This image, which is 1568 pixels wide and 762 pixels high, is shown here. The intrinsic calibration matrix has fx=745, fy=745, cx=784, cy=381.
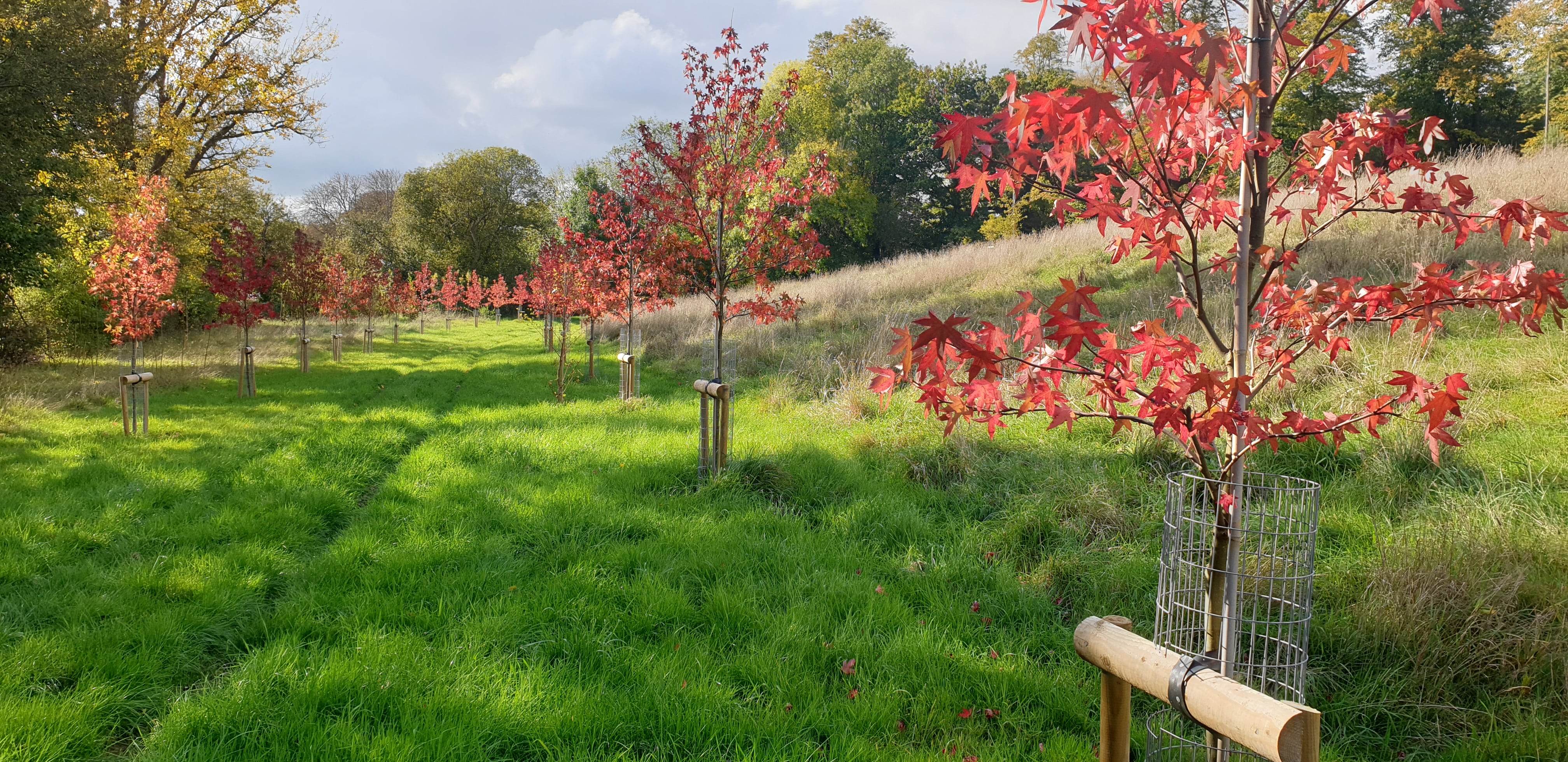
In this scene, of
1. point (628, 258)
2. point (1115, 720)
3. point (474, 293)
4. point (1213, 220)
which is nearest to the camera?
point (1115, 720)

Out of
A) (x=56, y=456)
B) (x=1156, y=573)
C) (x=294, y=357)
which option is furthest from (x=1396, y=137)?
(x=294, y=357)

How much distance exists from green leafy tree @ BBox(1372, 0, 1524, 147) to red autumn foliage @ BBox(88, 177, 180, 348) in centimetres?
3329

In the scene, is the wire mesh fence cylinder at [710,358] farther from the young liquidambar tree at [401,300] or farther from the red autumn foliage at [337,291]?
the young liquidambar tree at [401,300]

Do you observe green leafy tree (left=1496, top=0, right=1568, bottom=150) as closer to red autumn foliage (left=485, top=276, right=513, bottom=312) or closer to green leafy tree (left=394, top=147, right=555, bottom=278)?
red autumn foliage (left=485, top=276, right=513, bottom=312)

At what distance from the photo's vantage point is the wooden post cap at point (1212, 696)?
5.11 feet

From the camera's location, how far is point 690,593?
4.11m

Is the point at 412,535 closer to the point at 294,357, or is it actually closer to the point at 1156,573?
the point at 1156,573

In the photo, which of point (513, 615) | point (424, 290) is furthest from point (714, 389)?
point (424, 290)

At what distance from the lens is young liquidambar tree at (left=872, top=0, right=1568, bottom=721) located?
6.07ft

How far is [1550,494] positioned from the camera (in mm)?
4000

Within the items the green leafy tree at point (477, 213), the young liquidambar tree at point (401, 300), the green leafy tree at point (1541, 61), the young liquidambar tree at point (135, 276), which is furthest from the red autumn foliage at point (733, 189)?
the green leafy tree at point (477, 213)

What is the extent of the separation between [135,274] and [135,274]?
0.07 ft

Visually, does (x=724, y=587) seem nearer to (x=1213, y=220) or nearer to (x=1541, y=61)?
(x=1213, y=220)

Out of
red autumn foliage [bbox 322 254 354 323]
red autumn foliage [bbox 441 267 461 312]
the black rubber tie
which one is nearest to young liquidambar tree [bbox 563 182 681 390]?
the black rubber tie
